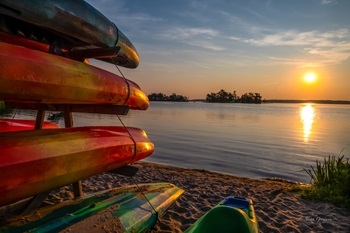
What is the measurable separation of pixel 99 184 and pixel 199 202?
247 centimetres

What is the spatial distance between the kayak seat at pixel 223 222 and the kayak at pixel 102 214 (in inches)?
38.7

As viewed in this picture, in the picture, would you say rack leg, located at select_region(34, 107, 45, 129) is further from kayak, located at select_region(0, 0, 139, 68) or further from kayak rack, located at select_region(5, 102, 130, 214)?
kayak, located at select_region(0, 0, 139, 68)

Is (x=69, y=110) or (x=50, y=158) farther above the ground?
(x=69, y=110)

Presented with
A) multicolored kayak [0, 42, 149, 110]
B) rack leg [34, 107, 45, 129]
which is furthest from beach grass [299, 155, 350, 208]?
rack leg [34, 107, 45, 129]

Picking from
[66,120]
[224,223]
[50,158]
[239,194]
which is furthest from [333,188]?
[50,158]

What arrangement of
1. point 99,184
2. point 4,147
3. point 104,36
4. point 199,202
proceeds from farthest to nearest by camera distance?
point 99,184, point 199,202, point 104,36, point 4,147

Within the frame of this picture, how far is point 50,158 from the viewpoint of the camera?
2.65 meters

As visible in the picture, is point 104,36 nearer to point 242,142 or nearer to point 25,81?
point 25,81

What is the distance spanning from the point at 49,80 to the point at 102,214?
1.79 metres

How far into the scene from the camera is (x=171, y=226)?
14.2 feet

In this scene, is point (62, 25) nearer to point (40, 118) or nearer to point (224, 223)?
point (40, 118)

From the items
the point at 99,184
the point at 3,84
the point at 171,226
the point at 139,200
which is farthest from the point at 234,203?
the point at 99,184

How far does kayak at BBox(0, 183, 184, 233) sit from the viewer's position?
10.0ft

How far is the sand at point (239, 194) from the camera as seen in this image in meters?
4.69
